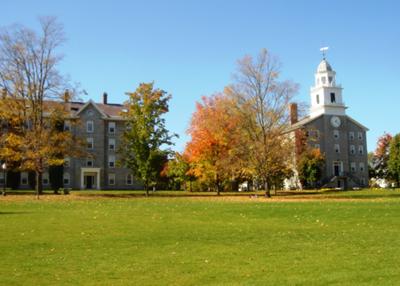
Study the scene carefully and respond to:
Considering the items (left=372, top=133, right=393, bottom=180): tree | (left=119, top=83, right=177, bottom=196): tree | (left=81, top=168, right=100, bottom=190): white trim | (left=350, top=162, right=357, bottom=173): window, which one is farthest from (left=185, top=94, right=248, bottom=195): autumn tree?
(left=372, top=133, right=393, bottom=180): tree

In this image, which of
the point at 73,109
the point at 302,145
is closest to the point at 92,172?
the point at 73,109

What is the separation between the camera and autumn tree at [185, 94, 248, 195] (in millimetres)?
41906

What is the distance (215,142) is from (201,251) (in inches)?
1489

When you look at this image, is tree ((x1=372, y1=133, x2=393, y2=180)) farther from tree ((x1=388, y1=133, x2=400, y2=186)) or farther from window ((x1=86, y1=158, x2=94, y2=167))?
window ((x1=86, y1=158, x2=94, y2=167))

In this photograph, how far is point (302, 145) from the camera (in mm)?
44812

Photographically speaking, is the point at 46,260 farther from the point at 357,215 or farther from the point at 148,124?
the point at 148,124

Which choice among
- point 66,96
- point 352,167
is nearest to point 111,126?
point 66,96

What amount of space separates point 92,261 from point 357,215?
12031mm

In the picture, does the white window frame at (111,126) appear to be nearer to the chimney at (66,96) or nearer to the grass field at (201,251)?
the chimney at (66,96)

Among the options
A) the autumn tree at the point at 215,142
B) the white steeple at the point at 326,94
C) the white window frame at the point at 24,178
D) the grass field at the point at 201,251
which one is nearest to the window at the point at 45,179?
the white window frame at the point at 24,178

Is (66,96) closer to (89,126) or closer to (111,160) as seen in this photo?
(89,126)

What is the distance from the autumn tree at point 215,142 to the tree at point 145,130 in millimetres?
3757

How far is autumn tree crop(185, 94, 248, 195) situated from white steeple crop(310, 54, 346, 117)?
1108 inches

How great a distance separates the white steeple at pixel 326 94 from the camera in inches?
2903
